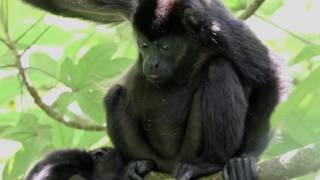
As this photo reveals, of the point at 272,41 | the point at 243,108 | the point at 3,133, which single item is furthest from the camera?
the point at 272,41

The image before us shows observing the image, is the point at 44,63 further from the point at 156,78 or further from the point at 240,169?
the point at 240,169

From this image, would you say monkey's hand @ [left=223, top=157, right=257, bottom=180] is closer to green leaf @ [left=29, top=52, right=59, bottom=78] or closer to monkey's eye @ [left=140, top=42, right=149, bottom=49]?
monkey's eye @ [left=140, top=42, right=149, bottom=49]

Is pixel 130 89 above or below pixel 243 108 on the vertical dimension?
below

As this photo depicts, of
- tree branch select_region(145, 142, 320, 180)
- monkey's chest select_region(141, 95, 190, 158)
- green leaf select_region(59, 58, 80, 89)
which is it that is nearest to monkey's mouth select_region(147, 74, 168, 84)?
monkey's chest select_region(141, 95, 190, 158)

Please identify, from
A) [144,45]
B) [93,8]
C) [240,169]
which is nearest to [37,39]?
[93,8]

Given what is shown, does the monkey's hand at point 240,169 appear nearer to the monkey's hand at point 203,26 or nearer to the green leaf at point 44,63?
the monkey's hand at point 203,26

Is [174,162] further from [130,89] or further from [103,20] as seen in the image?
[103,20]

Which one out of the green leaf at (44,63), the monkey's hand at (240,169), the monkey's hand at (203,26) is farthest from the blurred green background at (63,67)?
the monkey's hand at (203,26)

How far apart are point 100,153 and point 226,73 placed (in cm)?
89

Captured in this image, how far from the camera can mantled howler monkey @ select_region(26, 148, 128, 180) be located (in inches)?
135

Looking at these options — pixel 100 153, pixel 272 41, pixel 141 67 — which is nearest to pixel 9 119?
pixel 100 153

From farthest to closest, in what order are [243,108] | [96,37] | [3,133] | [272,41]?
[272,41] → [96,37] → [3,133] → [243,108]

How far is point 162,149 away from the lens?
3.54m

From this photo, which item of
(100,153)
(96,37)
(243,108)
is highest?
(243,108)
